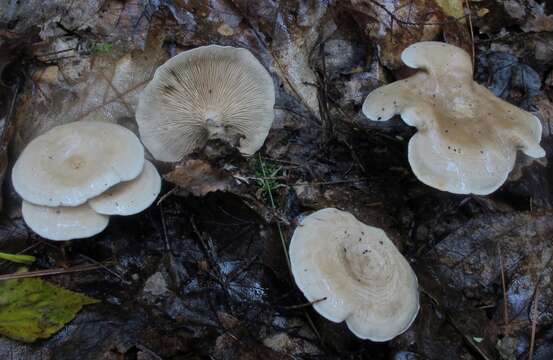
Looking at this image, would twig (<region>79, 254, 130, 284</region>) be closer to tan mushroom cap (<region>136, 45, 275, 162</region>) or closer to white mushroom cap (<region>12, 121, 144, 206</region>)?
white mushroom cap (<region>12, 121, 144, 206</region>)

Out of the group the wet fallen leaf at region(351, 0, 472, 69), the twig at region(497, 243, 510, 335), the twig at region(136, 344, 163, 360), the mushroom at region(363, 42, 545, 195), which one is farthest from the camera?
the wet fallen leaf at region(351, 0, 472, 69)

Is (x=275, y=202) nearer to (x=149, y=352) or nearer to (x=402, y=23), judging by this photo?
(x=149, y=352)

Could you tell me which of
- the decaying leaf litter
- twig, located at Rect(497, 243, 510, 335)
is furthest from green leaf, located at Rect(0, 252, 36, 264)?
twig, located at Rect(497, 243, 510, 335)

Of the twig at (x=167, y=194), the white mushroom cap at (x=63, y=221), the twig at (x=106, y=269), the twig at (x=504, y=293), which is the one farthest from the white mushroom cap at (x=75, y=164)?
the twig at (x=504, y=293)

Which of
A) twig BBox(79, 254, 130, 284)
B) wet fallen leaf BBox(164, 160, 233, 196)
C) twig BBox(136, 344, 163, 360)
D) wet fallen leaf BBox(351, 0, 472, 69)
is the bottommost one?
twig BBox(136, 344, 163, 360)

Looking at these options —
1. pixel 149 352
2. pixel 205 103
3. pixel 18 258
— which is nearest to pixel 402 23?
pixel 205 103

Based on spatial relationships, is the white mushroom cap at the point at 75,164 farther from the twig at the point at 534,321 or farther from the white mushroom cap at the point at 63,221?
the twig at the point at 534,321

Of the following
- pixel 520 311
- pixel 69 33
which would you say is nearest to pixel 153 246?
pixel 69 33
